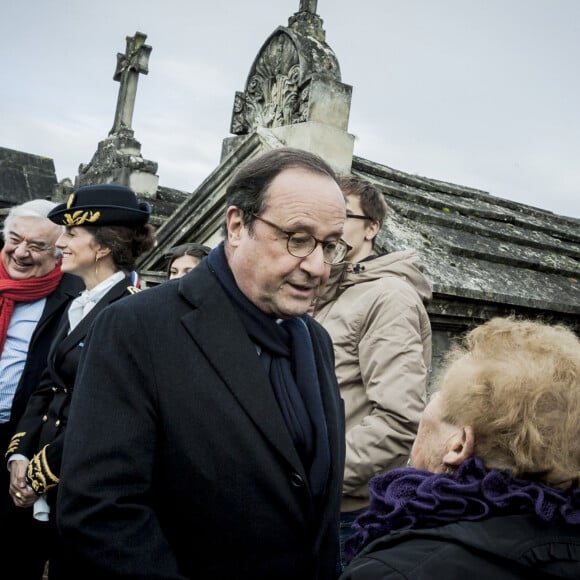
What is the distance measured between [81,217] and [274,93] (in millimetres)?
2222

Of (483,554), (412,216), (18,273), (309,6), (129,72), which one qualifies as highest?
(129,72)

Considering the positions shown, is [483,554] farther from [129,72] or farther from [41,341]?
[129,72]

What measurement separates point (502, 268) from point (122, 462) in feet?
10.8

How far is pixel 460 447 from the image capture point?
1.55 m

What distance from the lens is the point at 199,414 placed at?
1729 mm

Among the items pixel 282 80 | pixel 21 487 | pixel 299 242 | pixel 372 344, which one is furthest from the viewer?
pixel 282 80

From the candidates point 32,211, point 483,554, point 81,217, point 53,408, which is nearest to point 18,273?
point 32,211

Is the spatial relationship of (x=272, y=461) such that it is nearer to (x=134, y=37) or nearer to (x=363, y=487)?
(x=363, y=487)

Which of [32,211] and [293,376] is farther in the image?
[32,211]

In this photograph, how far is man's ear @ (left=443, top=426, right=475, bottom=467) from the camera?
1.51 m

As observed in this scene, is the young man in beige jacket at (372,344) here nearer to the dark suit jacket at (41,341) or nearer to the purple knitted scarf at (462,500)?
the purple knitted scarf at (462,500)

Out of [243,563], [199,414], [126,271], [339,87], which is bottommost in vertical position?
[243,563]

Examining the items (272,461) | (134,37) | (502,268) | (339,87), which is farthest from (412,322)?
(134,37)

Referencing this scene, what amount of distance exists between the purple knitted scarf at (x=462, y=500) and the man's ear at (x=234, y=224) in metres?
0.86
